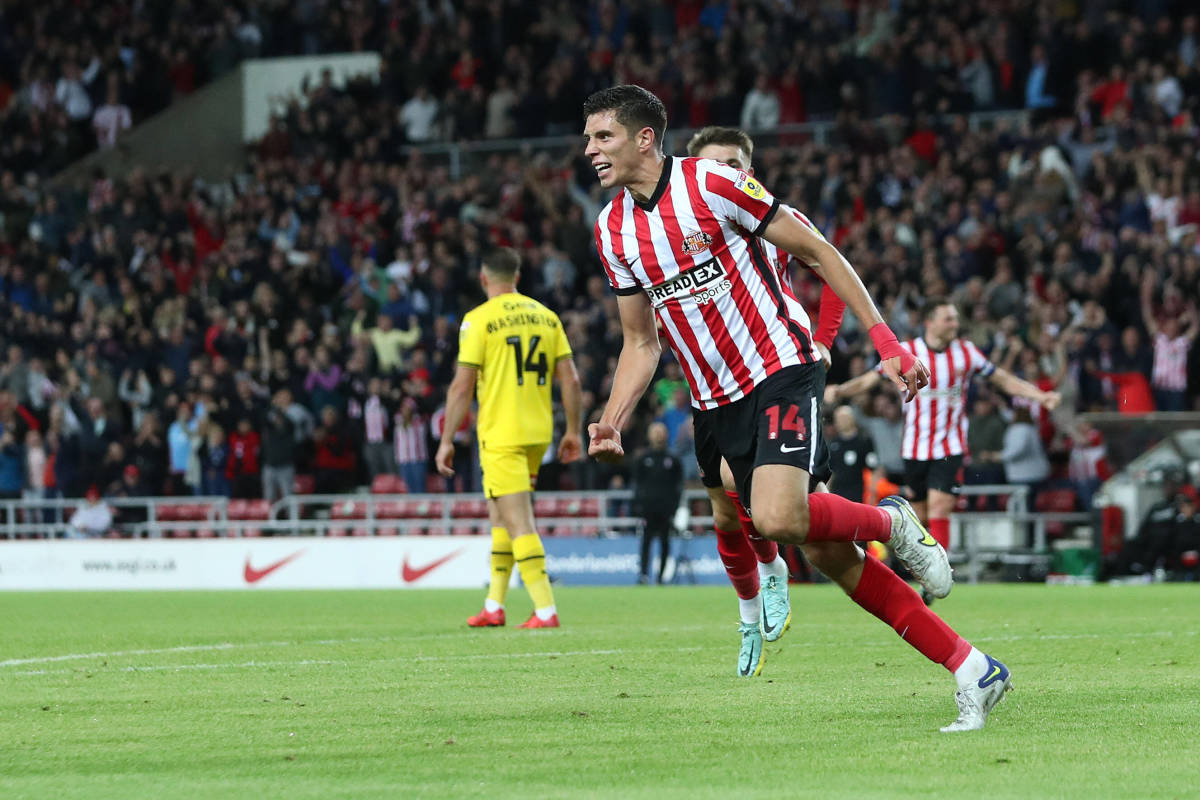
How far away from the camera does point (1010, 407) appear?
20.9 metres

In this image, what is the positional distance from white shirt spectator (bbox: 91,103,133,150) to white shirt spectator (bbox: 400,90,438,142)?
618 cm

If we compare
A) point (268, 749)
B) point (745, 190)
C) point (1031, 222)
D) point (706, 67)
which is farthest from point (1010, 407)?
point (268, 749)

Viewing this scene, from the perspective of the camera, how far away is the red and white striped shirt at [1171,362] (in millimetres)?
19672

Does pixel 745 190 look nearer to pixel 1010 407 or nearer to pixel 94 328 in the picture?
pixel 1010 407

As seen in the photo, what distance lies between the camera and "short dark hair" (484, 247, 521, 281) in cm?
1181

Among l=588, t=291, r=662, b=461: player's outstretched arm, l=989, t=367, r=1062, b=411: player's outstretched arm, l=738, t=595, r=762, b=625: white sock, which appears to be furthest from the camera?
l=989, t=367, r=1062, b=411: player's outstretched arm

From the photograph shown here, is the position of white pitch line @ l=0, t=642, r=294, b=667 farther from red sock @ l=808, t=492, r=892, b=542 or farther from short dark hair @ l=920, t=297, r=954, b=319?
short dark hair @ l=920, t=297, r=954, b=319

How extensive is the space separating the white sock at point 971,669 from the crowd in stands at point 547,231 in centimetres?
1385

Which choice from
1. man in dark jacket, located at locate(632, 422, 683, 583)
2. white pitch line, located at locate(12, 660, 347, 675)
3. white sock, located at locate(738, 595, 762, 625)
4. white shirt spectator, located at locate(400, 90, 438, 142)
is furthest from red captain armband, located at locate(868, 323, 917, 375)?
white shirt spectator, located at locate(400, 90, 438, 142)

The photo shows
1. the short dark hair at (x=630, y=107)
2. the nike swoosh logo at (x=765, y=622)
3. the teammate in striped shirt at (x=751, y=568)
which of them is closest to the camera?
the short dark hair at (x=630, y=107)

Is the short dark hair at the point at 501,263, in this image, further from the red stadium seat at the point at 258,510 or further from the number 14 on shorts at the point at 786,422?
the red stadium seat at the point at 258,510

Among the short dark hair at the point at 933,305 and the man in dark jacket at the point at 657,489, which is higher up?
the short dark hair at the point at 933,305

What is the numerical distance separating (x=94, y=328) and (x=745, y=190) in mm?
22202

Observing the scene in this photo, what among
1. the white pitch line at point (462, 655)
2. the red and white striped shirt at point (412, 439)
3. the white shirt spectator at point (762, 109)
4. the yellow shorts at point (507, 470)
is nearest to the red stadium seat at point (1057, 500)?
the red and white striped shirt at point (412, 439)
